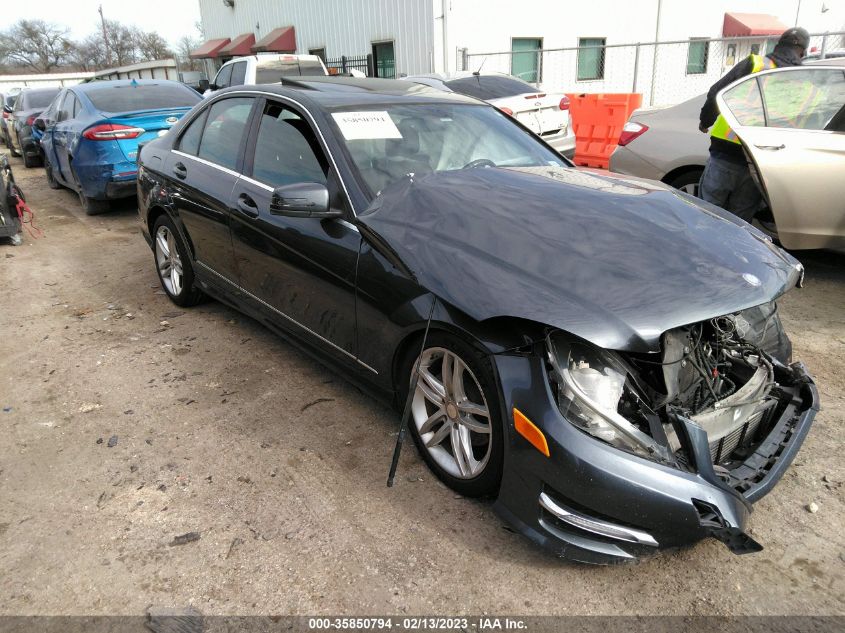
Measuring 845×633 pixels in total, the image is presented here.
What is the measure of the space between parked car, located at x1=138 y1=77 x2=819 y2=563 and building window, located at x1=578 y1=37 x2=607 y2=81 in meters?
16.5

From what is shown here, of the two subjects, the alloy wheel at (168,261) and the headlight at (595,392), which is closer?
the headlight at (595,392)

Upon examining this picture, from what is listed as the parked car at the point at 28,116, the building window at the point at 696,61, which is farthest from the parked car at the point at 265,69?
the building window at the point at 696,61

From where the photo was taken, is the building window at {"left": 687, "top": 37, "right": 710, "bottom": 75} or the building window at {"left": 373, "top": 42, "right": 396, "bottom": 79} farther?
the building window at {"left": 687, "top": 37, "right": 710, "bottom": 75}

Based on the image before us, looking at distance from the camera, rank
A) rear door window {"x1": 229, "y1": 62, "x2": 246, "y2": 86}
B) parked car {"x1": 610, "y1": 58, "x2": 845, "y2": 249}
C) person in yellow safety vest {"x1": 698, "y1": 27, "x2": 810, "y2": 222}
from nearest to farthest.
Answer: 1. parked car {"x1": 610, "y1": 58, "x2": 845, "y2": 249}
2. person in yellow safety vest {"x1": 698, "y1": 27, "x2": 810, "y2": 222}
3. rear door window {"x1": 229, "y1": 62, "x2": 246, "y2": 86}

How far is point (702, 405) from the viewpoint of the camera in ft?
7.98

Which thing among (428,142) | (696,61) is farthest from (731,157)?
(696,61)

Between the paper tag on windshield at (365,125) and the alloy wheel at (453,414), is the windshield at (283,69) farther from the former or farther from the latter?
the alloy wheel at (453,414)

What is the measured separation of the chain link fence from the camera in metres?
17.0

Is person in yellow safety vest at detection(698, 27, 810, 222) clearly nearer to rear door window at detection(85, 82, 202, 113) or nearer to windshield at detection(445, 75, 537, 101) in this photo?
windshield at detection(445, 75, 537, 101)

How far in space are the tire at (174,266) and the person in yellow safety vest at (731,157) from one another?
4102 millimetres

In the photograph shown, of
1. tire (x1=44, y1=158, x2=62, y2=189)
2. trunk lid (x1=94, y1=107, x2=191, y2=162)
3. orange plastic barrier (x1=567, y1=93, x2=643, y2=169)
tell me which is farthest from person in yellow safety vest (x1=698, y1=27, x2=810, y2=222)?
tire (x1=44, y1=158, x2=62, y2=189)

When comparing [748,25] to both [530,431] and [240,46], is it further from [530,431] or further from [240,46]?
[530,431]

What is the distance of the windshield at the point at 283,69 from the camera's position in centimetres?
1105

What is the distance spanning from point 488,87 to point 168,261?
223 inches
